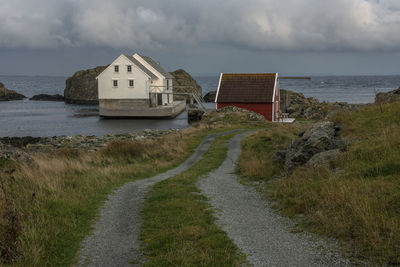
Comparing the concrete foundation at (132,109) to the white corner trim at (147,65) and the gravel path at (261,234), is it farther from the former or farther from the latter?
the gravel path at (261,234)

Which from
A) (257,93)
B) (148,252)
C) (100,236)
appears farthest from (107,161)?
(257,93)

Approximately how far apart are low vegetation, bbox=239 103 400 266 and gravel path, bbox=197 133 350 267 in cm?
38

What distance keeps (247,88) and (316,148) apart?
3396cm

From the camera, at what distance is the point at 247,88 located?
4688 centimetres

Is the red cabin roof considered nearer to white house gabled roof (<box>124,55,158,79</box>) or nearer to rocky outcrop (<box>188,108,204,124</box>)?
rocky outcrop (<box>188,108,204,124</box>)

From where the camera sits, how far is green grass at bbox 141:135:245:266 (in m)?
6.59

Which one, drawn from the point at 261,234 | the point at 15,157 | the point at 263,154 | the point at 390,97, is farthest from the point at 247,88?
the point at 261,234

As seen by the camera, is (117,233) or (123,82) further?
(123,82)

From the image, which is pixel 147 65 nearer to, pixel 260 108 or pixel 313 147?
pixel 260 108

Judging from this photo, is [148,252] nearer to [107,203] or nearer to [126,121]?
[107,203]

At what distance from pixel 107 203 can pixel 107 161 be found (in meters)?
9.37

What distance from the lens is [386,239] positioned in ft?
21.3

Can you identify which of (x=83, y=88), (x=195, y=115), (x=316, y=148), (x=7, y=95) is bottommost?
(x=195, y=115)

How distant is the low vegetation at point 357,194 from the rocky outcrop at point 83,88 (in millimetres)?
100040
